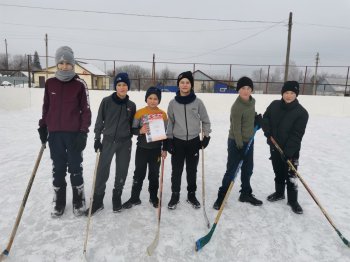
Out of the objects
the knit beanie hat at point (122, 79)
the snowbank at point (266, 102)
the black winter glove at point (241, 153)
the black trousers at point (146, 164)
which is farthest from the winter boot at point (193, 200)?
the snowbank at point (266, 102)

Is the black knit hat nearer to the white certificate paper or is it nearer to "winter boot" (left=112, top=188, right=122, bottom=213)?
the white certificate paper

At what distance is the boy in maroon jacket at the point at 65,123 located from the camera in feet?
9.00

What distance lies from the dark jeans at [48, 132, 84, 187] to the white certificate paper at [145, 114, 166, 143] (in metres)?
0.79

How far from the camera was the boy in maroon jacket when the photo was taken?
2.74m

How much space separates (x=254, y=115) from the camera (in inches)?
130

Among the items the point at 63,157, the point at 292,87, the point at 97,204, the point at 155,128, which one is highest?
the point at 292,87

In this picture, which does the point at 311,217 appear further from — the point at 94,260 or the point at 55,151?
the point at 55,151

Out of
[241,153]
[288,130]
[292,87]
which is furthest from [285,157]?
[292,87]

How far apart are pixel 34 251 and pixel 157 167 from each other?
1.50 m

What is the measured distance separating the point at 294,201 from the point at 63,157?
9.25 ft

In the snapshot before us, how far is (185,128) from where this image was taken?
3131mm

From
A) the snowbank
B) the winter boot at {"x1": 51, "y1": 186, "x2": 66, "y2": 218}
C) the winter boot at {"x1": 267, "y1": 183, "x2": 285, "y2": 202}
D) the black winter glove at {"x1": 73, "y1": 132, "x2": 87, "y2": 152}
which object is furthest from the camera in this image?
the snowbank

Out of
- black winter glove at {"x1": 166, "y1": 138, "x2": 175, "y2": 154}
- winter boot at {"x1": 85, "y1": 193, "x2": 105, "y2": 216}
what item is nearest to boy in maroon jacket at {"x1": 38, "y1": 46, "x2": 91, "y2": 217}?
winter boot at {"x1": 85, "y1": 193, "x2": 105, "y2": 216}

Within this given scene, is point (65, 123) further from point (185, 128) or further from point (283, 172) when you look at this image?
point (283, 172)
